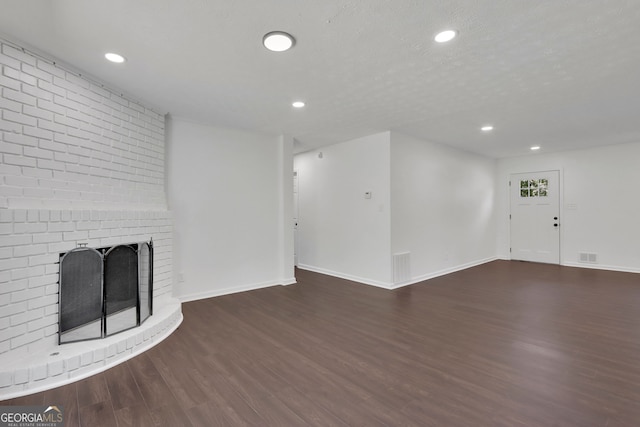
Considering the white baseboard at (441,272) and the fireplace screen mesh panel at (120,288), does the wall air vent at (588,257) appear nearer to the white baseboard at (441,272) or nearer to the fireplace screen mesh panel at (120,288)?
the white baseboard at (441,272)

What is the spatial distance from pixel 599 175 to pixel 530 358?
5574mm

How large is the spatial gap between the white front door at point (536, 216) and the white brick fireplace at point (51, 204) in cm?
739

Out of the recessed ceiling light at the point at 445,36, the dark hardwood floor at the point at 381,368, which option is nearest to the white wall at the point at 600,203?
the dark hardwood floor at the point at 381,368

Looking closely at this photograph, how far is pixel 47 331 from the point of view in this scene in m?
2.35

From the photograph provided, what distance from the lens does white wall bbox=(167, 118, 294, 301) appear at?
4070mm

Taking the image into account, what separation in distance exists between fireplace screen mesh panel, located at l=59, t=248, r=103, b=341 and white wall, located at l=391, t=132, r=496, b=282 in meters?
3.68

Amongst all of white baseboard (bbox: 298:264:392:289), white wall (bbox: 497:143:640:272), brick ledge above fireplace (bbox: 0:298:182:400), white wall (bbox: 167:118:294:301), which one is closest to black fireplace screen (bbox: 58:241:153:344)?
brick ledge above fireplace (bbox: 0:298:182:400)

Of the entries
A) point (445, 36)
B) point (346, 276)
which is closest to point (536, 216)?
point (346, 276)

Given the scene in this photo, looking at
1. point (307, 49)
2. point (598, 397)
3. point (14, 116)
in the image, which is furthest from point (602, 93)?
point (14, 116)

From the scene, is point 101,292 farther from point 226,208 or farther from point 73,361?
point 226,208

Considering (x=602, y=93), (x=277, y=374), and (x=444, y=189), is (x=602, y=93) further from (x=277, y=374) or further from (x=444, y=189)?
(x=277, y=374)

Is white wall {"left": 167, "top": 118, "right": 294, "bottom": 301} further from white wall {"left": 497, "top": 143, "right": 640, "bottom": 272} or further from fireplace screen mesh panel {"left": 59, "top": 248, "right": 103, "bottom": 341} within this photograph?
white wall {"left": 497, "top": 143, "right": 640, "bottom": 272}

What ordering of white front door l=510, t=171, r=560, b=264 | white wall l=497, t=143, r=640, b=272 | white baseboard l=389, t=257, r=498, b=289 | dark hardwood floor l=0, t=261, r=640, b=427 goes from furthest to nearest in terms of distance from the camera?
white front door l=510, t=171, r=560, b=264 → white wall l=497, t=143, r=640, b=272 → white baseboard l=389, t=257, r=498, b=289 → dark hardwood floor l=0, t=261, r=640, b=427

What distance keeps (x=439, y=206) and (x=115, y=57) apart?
511cm
